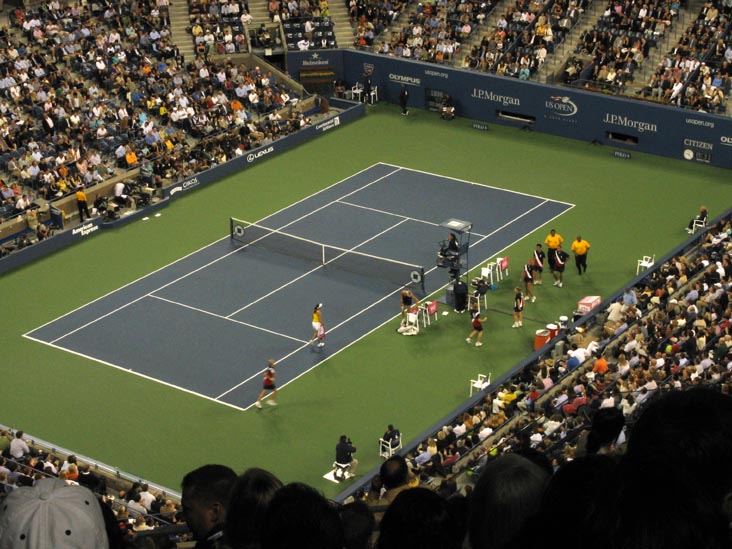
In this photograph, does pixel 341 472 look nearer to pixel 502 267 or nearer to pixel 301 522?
pixel 502 267

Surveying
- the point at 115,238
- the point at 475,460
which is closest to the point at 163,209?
the point at 115,238

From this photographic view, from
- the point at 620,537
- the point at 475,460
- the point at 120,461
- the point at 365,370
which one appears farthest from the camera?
the point at 365,370

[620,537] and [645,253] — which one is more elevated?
[620,537]

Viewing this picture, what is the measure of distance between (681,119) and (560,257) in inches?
494

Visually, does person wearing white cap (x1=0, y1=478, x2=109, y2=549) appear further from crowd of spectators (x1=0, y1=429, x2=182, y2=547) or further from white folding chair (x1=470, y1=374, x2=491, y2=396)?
white folding chair (x1=470, y1=374, x2=491, y2=396)

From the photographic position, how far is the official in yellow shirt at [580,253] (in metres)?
37.3

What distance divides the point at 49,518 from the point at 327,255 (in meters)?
33.8

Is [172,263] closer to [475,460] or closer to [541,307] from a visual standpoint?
[541,307]

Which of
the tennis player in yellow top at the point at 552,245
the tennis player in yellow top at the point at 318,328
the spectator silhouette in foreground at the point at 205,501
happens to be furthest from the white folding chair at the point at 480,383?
Result: the spectator silhouette in foreground at the point at 205,501

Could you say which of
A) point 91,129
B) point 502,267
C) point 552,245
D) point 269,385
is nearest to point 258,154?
point 91,129

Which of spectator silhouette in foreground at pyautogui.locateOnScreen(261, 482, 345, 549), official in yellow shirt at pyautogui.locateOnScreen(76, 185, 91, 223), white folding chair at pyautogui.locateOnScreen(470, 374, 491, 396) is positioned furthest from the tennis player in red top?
spectator silhouette in foreground at pyautogui.locateOnScreen(261, 482, 345, 549)

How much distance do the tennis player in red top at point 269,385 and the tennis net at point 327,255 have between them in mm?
7011

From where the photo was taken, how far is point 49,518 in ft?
19.7

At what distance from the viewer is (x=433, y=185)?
150ft
